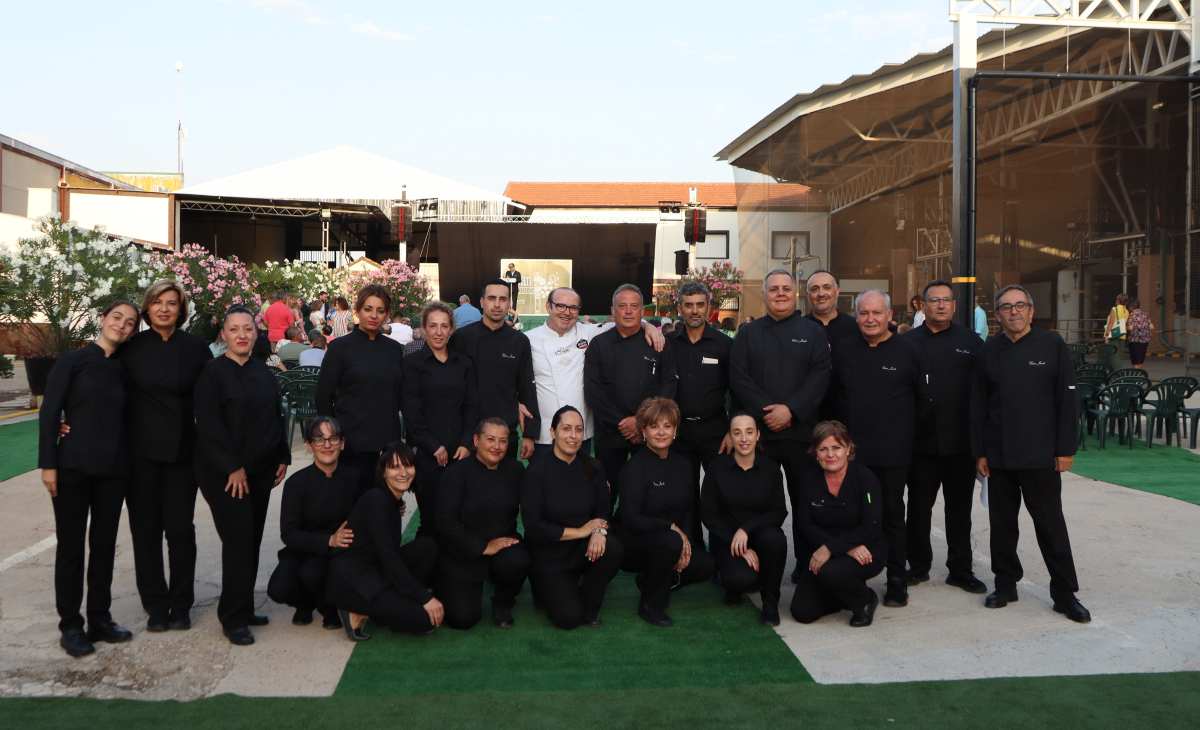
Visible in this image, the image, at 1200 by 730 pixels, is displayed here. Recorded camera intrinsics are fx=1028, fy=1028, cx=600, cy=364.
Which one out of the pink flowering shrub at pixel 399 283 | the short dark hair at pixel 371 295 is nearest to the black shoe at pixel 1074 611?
the short dark hair at pixel 371 295

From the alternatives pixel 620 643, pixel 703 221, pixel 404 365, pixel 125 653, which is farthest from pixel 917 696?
pixel 703 221

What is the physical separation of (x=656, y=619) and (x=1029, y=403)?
6.72 feet

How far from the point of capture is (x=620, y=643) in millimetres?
4508

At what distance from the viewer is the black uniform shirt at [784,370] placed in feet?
17.1

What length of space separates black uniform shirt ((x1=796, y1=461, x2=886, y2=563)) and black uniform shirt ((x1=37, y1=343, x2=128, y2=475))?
312cm

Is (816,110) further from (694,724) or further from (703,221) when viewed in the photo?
(694,724)

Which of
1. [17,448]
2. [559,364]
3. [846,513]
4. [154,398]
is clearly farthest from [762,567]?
[17,448]

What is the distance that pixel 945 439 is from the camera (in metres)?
5.25

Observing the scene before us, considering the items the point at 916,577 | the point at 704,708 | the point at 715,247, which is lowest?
the point at 704,708

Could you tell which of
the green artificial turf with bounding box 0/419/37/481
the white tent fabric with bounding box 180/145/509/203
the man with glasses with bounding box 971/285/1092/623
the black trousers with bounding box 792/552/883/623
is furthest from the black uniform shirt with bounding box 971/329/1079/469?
the white tent fabric with bounding box 180/145/509/203

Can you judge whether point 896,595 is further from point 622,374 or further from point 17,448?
point 17,448

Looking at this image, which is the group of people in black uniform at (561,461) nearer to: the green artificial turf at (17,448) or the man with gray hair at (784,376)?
the man with gray hair at (784,376)

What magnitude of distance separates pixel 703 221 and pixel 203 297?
45.9 feet

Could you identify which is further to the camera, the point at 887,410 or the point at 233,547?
the point at 887,410
